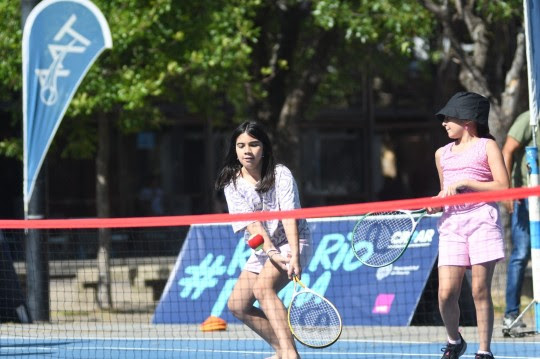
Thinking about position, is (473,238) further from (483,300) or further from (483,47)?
(483,47)

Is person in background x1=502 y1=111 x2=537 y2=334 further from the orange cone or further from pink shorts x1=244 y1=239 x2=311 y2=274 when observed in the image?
pink shorts x1=244 y1=239 x2=311 y2=274

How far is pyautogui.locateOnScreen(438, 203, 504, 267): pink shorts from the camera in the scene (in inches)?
291

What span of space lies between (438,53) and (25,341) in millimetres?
10564

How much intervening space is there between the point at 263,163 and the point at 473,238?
4.76ft

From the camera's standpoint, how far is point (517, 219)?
1023cm

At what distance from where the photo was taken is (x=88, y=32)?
12.2 m

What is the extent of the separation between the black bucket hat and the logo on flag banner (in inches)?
217

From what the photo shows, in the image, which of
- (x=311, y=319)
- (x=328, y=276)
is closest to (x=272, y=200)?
(x=311, y=319)

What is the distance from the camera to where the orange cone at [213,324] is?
11.4 metres

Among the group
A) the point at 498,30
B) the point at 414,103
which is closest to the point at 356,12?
the point at 498,30

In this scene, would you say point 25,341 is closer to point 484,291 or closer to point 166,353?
point 166,353

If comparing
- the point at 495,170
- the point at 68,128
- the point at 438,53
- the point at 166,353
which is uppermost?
the point at 438,53

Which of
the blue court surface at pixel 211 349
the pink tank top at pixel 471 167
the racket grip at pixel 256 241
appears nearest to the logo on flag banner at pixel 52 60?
the blue court surface at pixel 211 349

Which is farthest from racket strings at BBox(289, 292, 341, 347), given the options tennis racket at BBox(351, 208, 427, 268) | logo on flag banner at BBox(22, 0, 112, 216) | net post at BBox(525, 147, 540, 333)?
logo on flag banner at BBox(22, 0, 112, 216)
